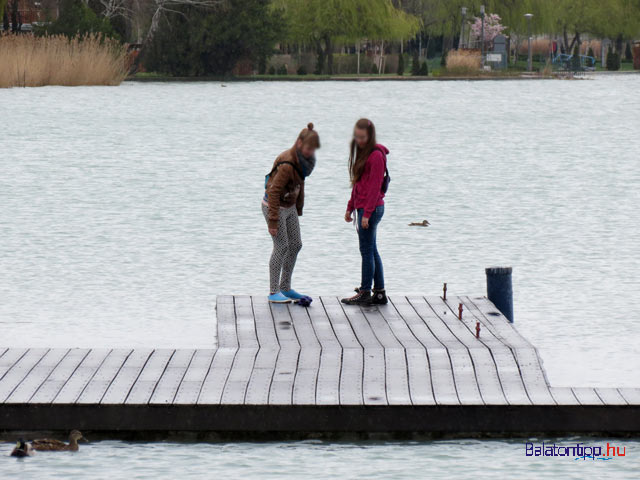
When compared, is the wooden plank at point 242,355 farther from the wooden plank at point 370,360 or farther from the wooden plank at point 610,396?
the wooden plank at point 610,396

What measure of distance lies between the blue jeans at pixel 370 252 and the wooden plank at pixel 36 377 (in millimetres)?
2339

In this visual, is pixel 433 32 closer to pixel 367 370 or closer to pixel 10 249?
pixel 10 249

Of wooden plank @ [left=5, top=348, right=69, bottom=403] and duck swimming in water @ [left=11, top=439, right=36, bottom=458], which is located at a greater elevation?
wooden plank @ [left=5, top=348, right=69, bottom=403]

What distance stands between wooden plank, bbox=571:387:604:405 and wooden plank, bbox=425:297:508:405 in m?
0.41

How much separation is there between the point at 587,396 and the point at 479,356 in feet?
3.16

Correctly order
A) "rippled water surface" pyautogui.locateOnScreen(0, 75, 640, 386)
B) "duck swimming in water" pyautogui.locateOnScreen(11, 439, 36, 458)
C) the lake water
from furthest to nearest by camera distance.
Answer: "rippled water surface" pyautogui.locateOnScreen(0, 75, 640, 386)
the lake water
"duck swimming in water" pyautogui.locateOnScreen(11, 439, 36, 458)

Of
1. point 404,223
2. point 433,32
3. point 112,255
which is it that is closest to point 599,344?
point 112,255

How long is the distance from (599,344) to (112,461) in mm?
4279

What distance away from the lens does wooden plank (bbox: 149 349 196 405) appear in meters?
6.57

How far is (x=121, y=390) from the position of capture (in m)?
6.71

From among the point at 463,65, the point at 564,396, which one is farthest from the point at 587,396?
the point at 463,65

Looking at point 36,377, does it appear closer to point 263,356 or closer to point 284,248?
point 263,356

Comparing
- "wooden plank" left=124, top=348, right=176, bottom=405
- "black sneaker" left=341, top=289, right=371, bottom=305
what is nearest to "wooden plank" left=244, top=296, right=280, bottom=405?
"wooden plank" left=124, top=348, right=176, bottom=405

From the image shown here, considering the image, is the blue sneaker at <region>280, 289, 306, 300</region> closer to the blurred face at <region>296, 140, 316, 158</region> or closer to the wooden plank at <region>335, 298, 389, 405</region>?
the wooden plank at <region>335, 298, 389, 405</region>
